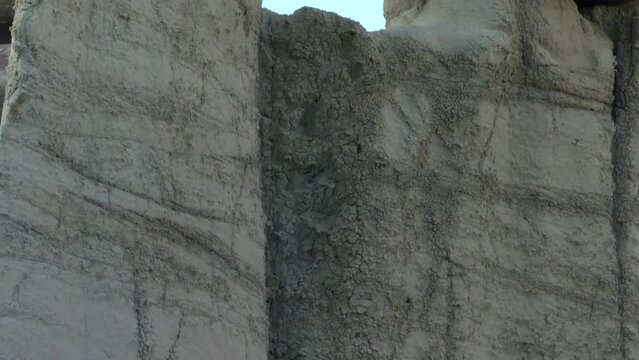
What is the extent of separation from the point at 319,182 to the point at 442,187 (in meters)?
0.41

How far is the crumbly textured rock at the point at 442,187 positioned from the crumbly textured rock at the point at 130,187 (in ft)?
0.61

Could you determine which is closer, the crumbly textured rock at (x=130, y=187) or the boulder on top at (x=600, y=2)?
the crumbly textured rock at (x=130, y=187)

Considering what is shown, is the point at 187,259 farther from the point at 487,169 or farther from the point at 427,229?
the point at 487,169

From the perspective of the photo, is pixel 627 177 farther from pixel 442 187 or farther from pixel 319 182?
pixel 319 182

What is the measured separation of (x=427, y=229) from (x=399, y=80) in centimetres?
47

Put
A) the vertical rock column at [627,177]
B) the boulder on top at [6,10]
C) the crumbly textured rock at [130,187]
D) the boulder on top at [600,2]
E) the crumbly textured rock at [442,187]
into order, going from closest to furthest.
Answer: the crumbly textured rock at [130,187]
the crumbly textured rock at [442,187]
the vertical rock column at [627,177]
the boulder on top at [600,2]
the boulder on top at [6,10]

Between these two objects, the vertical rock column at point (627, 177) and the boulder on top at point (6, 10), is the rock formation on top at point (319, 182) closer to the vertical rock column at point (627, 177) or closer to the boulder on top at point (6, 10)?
the vertical rock column at point (627, 177)

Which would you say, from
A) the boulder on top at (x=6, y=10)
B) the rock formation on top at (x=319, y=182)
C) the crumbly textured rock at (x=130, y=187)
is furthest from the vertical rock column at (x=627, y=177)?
the boulder on top at (x=6, y=10)

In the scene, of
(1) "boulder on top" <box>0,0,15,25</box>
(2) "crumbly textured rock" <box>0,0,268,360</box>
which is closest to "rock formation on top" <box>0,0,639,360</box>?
(2) "crumbly textured rock" <box>0,0,268,360</box>

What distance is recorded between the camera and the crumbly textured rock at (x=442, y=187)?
436 cm

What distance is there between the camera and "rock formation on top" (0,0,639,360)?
12.2 feet

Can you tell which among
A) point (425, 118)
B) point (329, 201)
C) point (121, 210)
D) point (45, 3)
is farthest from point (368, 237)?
point (45, 3)

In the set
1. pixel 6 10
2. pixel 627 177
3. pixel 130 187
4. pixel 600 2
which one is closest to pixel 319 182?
pixel 130 187

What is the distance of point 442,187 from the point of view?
4.59 metres
